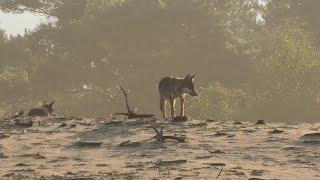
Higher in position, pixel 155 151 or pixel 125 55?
pixel 125 55

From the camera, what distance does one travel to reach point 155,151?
34.1ft

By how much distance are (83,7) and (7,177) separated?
4851 cm

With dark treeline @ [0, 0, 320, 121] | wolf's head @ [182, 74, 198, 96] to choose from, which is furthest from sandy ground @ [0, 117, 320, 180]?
dark treeline @ [0, 0, 320, 121]

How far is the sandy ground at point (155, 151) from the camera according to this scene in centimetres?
884

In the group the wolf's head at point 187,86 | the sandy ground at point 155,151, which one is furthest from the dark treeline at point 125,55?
the sandy ground at point 155,151

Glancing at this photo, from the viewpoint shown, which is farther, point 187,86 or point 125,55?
point 125,55

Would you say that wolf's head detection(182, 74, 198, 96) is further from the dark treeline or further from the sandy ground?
the dark treeline

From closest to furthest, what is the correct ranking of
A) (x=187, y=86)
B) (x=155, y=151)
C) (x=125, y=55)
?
1. (x=155, y=151)
2. (x=187, y=86)
3. (x=125, y=55)

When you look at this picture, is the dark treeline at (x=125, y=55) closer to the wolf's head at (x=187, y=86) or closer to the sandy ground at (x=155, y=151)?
the wolf's head at (x=187, y=86)

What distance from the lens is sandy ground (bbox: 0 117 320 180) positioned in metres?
8.84

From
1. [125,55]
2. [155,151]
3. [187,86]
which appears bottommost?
[155,151]

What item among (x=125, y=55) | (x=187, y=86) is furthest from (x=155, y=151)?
(x=125, y=55)

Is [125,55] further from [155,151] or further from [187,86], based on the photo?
[155,151]

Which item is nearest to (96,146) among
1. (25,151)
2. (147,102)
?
(25,151)
